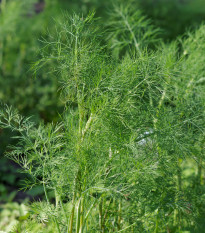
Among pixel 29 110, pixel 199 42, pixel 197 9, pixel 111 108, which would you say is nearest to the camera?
pixel 111 108

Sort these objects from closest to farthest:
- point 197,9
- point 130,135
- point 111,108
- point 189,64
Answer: point 111,108
point 130,135
point 189,64
point 197,9

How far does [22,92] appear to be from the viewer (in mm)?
3910

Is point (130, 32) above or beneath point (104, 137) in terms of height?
above

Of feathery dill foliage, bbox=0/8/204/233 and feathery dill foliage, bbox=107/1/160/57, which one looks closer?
feathery dill foliage, bbox=0/8/204/233

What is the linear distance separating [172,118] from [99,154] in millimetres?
380

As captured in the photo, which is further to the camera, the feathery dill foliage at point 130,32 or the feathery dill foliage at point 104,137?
the feathery dill foliage at point 130,32

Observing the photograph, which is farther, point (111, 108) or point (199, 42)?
point (199, 42)

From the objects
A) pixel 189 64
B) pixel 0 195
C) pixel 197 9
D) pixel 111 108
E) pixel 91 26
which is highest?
pixel 197 9

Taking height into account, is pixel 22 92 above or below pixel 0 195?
above

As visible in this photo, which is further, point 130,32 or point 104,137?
point 130,32

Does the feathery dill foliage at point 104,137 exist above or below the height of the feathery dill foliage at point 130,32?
below

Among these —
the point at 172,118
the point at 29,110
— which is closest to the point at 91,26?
the point at 172,118

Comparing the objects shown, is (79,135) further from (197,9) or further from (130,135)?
(197,9)

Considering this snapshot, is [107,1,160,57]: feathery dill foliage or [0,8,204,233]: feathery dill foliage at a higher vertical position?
[107,1,160,57]: feathery dill foliage
